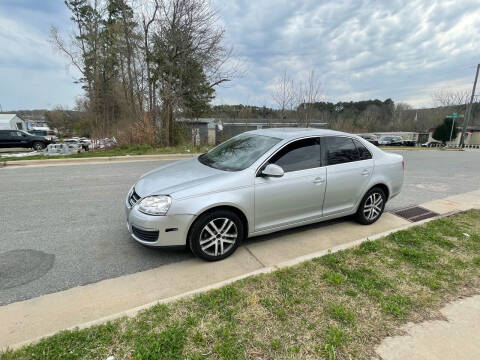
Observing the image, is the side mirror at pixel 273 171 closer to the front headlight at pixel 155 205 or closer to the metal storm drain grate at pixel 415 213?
the front headlight at pixel 155 205

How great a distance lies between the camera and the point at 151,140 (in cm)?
1477

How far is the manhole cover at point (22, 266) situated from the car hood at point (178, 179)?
1325 millimetres

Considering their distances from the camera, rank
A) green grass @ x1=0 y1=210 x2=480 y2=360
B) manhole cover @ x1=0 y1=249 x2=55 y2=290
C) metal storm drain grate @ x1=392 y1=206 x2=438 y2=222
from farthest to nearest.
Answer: metal storm drain grate @ x1=392 y1=206 x2=438 y2=222, manhole cover @ x1=0 y1=249 x2=55 y2=290, green grass @ x1=0 y1=210 x2=480 y2=360

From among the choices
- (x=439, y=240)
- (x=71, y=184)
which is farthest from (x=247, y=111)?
(x=439, y=240)

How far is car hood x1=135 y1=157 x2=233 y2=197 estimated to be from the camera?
2.88m

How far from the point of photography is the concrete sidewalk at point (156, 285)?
6.77 feet

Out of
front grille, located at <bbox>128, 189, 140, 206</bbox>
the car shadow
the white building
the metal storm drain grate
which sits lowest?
the car shadow

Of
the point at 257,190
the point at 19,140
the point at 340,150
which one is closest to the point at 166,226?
the point at 257,190

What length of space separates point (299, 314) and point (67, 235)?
339 cm

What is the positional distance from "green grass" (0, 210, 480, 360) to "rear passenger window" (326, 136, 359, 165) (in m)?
1.30

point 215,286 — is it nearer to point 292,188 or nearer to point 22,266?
point 292,188

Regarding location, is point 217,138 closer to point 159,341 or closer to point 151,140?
point 151,140

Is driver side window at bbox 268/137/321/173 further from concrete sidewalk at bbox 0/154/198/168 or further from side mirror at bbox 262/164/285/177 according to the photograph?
concrete sidewalk at bbox 0/154/198/168

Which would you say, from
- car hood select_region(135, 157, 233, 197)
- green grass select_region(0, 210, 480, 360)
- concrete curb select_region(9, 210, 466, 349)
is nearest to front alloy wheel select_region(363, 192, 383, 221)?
concrete curb select_region(9, 210, 466, 349)
